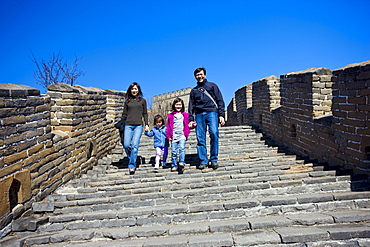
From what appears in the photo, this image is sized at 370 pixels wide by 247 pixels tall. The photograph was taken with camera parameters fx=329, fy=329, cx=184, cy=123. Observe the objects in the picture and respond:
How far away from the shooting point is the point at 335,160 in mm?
5574

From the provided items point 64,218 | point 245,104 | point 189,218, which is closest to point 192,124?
point 189,218

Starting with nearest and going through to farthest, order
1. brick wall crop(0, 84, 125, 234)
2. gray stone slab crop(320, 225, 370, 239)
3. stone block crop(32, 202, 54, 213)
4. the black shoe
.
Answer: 1. gray stone slab crop(320, 225, 370, 239)
2. brick wall crop(0, 84, 125, 234)
3. stone block crop(32, 202, 54, 213)
4. the black shoe

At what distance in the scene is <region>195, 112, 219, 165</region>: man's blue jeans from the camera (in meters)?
5.90

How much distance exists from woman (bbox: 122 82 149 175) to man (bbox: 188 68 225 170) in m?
1.07

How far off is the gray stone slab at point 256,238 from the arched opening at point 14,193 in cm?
291

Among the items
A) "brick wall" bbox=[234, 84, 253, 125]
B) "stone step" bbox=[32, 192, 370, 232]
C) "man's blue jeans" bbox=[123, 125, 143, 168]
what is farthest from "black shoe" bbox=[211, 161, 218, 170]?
"brick wall" bbox=[234, 84, 253, 125]

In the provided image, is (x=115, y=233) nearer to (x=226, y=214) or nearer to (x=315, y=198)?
(x=226, y=214)

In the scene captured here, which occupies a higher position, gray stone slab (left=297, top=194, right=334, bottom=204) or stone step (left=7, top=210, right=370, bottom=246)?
gray stone slab (left=297, top=194, right=334, bottom=204)

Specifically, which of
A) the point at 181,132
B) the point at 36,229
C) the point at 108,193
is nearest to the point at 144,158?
the point at 181,132

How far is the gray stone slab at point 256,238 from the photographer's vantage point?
361 centimetres

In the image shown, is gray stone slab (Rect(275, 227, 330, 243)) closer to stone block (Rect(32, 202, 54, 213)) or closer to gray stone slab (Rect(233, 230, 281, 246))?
gray stone slab (Rect(233, 230, 281, 246))

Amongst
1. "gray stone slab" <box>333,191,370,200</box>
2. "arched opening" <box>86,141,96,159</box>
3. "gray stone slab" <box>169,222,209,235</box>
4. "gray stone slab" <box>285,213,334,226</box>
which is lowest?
"gray stone slab" <box>169,222,209,235</box>

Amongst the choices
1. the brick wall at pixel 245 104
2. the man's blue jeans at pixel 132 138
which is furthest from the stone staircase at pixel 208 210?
the brick wall at pixel 245 104

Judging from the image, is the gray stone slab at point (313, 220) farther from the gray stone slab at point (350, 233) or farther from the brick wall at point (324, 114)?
the brick wall at point (324, 114)
